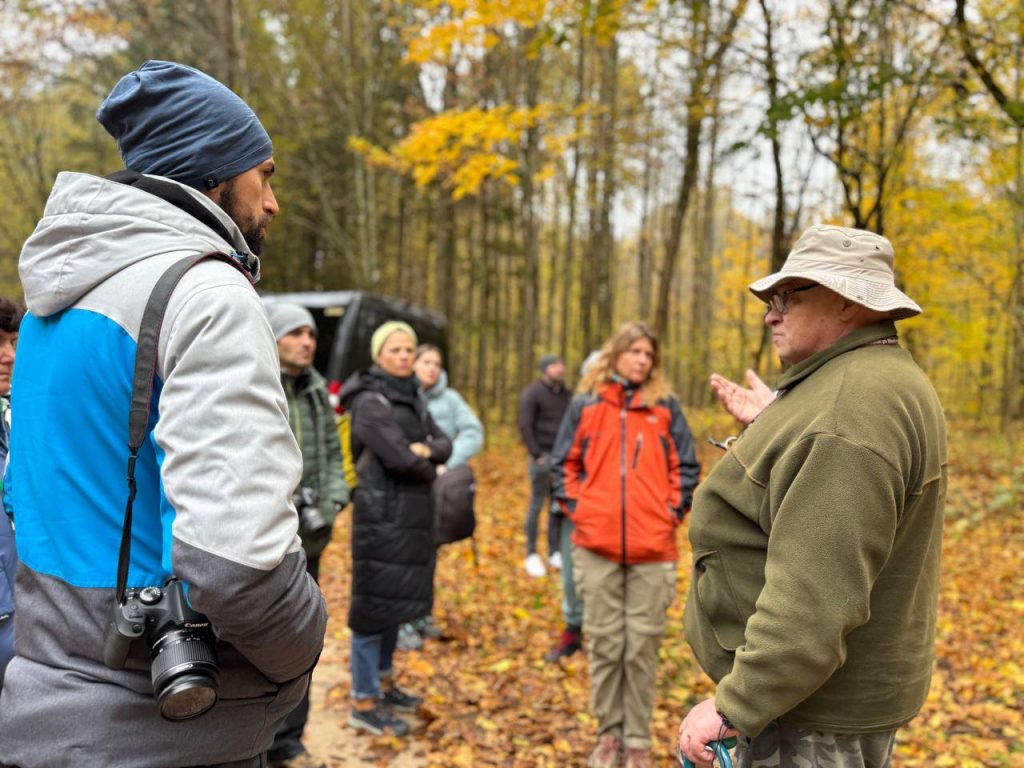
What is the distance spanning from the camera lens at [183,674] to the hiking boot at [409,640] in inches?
169

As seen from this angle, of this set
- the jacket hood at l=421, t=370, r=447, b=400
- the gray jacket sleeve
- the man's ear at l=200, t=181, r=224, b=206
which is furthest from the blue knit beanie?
the jacket hood at l=421, t=370, r=447, b=400

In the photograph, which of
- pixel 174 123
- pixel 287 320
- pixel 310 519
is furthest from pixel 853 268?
pixel 287 320

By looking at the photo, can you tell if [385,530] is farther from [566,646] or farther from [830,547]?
[830,547]

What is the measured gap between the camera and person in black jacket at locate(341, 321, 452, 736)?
427cm

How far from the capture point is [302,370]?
4.02 m

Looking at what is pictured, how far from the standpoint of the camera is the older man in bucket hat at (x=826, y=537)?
1681 millimetres

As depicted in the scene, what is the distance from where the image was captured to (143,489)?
4.68ft

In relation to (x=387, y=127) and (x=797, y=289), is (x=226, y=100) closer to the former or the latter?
(x=797, y=289)

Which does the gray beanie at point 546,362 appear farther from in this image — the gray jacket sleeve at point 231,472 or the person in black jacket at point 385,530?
the gray jacket sleeve at point 231,472

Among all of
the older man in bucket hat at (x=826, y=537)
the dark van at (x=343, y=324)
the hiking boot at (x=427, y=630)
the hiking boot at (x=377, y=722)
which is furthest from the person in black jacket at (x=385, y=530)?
the dark van at (x=343, y=324)

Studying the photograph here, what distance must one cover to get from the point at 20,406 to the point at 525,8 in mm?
6692

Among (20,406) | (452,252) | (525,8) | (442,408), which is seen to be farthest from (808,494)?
(452,252)

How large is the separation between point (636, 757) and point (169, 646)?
122 inches

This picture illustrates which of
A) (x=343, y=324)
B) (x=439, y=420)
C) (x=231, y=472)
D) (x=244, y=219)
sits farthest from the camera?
(x=343, y=324)
